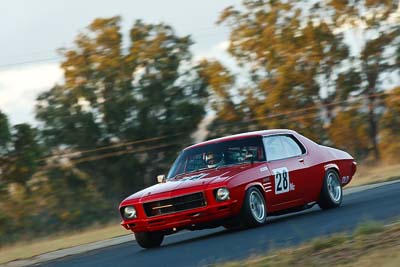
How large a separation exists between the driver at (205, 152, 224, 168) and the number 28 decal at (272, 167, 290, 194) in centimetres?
81

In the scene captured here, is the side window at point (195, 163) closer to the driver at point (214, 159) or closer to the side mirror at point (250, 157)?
the driver at point (214, 159)

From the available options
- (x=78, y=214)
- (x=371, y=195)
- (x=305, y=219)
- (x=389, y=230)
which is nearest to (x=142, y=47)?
(x=78, y=214)

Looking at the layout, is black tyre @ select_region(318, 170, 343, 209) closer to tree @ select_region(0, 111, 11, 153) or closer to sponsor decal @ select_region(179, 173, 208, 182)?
sponsor decal @ select_region(179, 173, 208, 182)

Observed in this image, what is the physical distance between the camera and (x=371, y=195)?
18.7 meters

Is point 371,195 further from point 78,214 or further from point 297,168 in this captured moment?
point 78,214

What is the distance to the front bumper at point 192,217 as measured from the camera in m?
13.7

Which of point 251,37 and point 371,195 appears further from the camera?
point 251,37

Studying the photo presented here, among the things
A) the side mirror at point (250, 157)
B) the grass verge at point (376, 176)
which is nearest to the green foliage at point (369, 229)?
the side mirror at point (250, 157)

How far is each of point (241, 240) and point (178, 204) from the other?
4.45 feet

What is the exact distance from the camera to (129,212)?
1415 centimetres

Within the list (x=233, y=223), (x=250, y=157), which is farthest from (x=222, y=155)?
(x=233, y=223)

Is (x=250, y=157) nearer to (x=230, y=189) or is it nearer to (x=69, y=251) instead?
(x=230, y=189)

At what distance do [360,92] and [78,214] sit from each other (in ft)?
54.8

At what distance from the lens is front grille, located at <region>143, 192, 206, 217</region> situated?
13.7 metres
